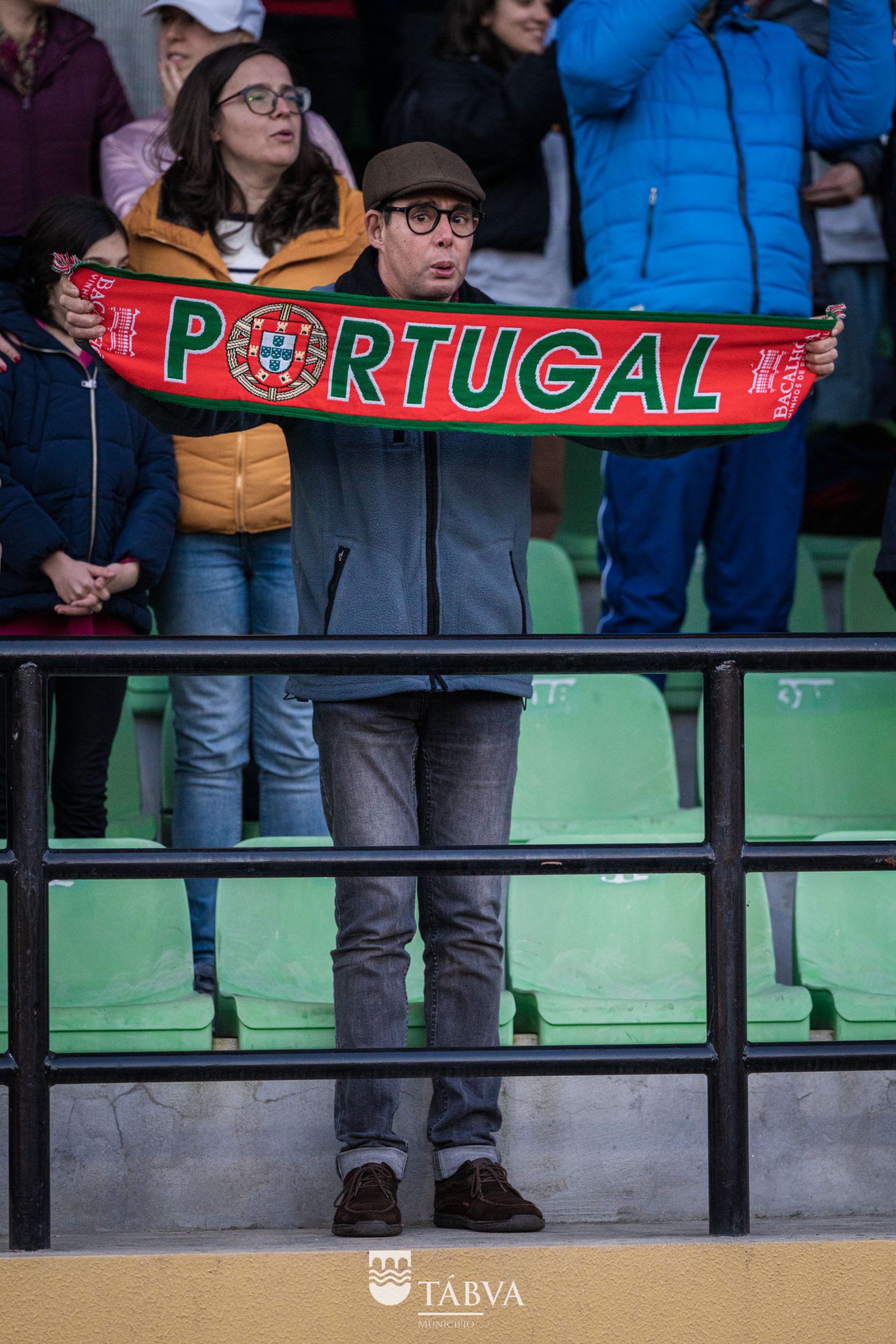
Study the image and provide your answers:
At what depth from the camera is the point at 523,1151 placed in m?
2.87

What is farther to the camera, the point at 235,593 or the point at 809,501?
the point at 809,501

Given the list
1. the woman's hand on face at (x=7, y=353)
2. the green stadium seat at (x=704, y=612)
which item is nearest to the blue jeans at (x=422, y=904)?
the woman's hand on face at (x=7, y=353)

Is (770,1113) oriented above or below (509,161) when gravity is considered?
below

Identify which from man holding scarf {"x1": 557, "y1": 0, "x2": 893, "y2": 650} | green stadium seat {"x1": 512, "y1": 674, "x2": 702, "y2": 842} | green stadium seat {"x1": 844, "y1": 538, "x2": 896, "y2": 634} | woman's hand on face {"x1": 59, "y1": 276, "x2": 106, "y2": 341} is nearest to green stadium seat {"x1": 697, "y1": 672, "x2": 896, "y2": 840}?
green stadium seat {"x1": 512, "y1": 674, "x2": 702, "y2": 842}

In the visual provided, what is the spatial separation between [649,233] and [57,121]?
5.31 feet

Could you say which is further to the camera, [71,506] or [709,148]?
[709,148]

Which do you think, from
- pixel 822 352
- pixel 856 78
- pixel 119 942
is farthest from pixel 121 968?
pixel 856 78

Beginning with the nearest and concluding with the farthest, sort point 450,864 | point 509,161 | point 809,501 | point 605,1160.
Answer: point 450,864 < point 605,1160 < point 509,161 < point 809,501

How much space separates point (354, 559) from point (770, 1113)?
48.9 inches

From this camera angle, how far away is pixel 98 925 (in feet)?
10.2

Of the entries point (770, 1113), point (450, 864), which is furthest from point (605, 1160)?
point (450, 864)

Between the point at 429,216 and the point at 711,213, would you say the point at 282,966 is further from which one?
the point at 711,213

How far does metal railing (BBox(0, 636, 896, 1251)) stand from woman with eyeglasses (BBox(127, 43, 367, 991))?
1.18 meters

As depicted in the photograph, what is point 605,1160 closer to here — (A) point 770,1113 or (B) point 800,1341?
(A) point 770,1113
